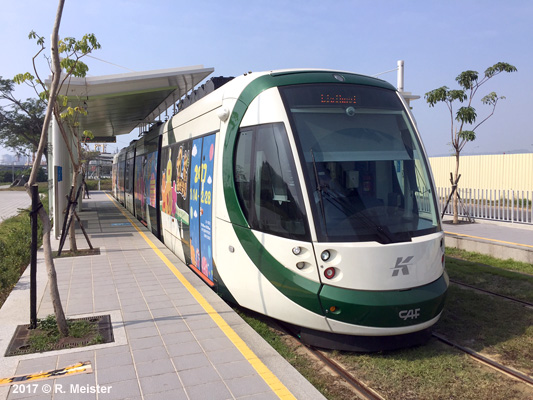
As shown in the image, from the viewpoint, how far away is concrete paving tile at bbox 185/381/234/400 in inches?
164

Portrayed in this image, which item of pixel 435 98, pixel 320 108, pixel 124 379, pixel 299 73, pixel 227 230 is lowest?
pixel 124 379

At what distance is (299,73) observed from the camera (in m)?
6.25

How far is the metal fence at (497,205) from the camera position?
49.0 feet

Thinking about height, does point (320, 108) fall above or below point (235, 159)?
above

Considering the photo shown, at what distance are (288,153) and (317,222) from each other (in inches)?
34.5

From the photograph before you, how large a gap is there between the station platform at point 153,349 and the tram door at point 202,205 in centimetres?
41

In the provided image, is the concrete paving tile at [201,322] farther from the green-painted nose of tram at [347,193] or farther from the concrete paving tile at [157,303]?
the green-painted nose of tram at [347,193]

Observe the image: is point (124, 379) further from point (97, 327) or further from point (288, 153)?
point (288, 153)

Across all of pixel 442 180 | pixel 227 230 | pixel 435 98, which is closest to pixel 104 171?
pixel 442 180

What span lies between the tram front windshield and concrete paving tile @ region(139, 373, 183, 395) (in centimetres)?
206

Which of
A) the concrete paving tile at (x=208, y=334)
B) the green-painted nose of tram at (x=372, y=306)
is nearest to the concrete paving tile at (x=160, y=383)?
the concrete paving tile at (x=208, y=334)

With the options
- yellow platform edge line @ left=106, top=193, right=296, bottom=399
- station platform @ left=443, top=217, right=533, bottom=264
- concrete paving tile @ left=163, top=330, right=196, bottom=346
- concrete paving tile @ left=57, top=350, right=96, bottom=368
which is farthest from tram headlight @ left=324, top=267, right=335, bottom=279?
Answer: station platform @ left=443, top=217, right=533, bottom=264

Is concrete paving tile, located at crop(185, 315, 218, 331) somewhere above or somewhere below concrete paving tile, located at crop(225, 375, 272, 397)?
above

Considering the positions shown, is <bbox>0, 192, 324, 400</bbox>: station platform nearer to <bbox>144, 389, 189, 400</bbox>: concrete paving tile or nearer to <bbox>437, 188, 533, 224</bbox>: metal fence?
<bbox>144, 389, 189, 400</bbox>: concrete paving tile
